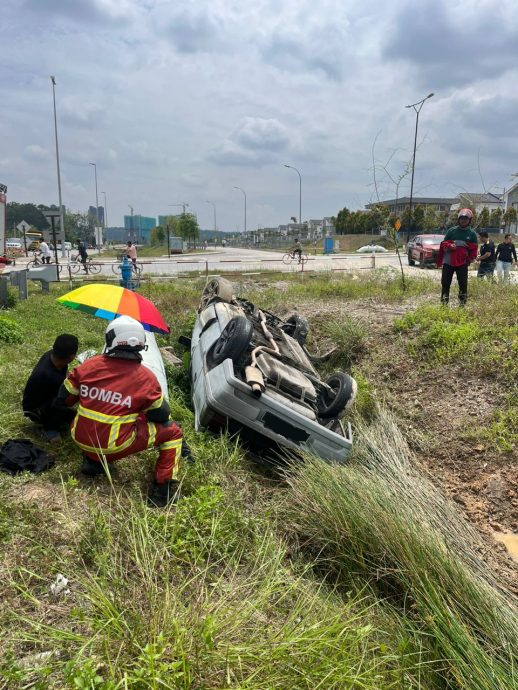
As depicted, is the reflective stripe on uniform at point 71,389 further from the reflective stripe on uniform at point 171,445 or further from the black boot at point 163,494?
the black boot at point 163,494

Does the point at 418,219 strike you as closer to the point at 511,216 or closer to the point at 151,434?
the point at 511,216

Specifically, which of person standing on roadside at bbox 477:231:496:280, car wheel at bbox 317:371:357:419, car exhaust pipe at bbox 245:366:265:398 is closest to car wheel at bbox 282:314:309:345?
car wheel at bbox 317:371:357:419

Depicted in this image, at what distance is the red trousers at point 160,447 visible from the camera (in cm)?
355

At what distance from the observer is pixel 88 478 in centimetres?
364

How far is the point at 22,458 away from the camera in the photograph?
3.60 m

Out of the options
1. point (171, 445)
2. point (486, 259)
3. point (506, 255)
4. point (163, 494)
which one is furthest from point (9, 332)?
point (506, 255)

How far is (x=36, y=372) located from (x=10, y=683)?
8.54 feet

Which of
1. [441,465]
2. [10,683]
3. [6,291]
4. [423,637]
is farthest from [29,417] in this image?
[6,291]

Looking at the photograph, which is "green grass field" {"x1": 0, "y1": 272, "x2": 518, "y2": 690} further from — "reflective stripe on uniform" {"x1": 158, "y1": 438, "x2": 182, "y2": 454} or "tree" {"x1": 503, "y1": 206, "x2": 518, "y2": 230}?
"tree" {"x1": 503, "y1": 206, "x2": 518, "y2": 230}

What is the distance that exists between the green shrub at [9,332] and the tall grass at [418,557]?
16.3 feet

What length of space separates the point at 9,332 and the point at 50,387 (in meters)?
3.70

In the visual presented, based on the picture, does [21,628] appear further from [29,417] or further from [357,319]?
[357,319]

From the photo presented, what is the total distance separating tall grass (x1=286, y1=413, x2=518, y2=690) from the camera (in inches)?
94.3

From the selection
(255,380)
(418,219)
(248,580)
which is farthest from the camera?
(418,219)
